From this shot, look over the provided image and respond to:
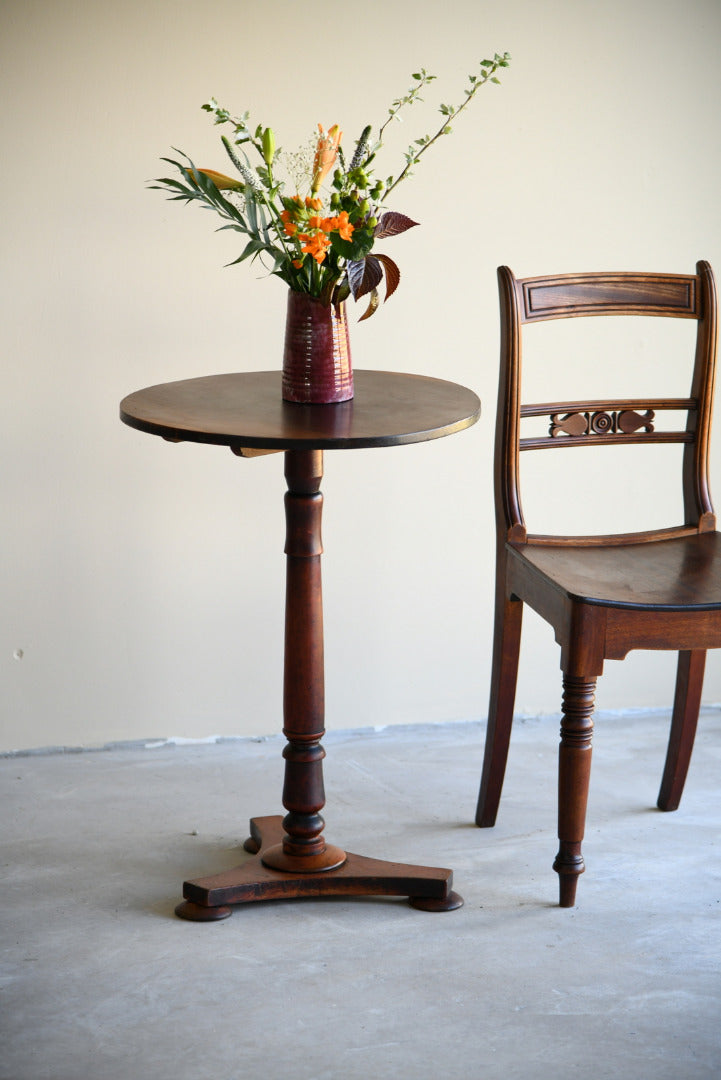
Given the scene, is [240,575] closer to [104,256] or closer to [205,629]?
[205,629]

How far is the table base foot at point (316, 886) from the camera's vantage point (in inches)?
81.4

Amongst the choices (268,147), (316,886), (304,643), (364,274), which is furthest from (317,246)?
(316,886)

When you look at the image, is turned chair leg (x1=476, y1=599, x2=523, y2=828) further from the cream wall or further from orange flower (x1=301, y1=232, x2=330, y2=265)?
orange flower (x1=301, y1=232, x2=330, y2=265)

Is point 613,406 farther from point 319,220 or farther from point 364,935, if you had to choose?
point 364,935

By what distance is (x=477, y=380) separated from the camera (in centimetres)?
280

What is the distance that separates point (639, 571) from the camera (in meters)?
2.14

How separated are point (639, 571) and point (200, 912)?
37.4 inches

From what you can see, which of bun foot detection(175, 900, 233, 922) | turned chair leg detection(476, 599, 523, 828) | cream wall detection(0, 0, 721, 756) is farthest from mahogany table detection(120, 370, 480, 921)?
cream wall detection(0, 0, 721, 756)

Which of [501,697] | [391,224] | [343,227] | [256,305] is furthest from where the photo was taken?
[256,305]

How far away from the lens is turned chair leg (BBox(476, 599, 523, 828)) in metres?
2.32

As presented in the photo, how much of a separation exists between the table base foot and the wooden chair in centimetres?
22

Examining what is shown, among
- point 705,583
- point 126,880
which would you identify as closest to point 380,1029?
point 126,880

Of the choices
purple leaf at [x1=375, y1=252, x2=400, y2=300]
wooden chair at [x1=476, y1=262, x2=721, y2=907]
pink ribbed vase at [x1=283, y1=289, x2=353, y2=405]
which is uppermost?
purple leaf at [x1=375, y1=252, x2=400, y2=300]

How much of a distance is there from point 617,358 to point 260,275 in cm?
86
